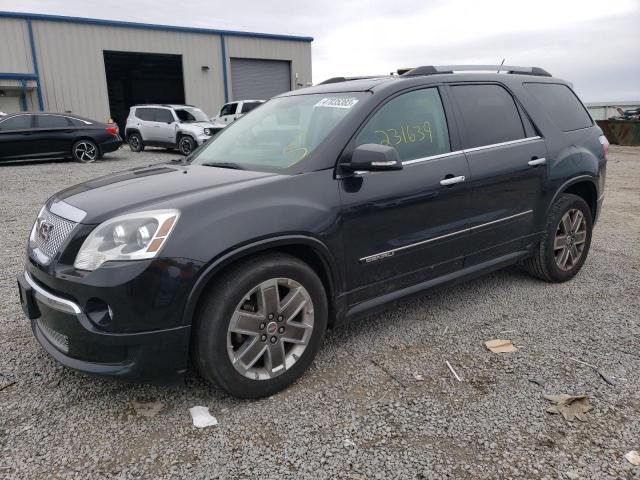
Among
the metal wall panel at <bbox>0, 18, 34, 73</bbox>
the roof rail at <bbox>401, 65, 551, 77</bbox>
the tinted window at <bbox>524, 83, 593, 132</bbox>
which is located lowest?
the tinted window at <bbox>524, 83, 593, 132</bbox>

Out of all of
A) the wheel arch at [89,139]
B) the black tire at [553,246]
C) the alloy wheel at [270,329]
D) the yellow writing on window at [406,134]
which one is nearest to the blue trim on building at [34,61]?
the wheel arch at [89,139]

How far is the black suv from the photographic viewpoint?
240 cm

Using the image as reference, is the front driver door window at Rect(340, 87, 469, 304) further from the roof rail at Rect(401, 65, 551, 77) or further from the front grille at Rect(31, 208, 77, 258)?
the front grille at Rect(31, 208, 77, 258)

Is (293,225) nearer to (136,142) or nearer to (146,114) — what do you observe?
(146,114)

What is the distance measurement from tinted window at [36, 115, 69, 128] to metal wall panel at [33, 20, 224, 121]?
839 cm

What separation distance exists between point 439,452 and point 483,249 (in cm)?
181

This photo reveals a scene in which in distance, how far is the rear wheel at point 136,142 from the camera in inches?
714

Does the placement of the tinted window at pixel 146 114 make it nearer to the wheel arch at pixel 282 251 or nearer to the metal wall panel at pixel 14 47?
the metal wall panel at pixel 14 47

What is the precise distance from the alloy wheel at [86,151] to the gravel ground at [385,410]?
37.8ft

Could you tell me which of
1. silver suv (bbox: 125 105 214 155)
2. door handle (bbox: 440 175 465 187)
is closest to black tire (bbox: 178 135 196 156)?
silver suv (bbox: 125 105 214 155)

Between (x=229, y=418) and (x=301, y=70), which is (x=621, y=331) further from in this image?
(x=301, y=70)

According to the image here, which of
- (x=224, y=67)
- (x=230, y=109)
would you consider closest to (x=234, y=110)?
(x=230, y=109)

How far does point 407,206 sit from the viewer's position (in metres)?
3.16

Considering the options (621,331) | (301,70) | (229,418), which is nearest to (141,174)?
(229,418)
